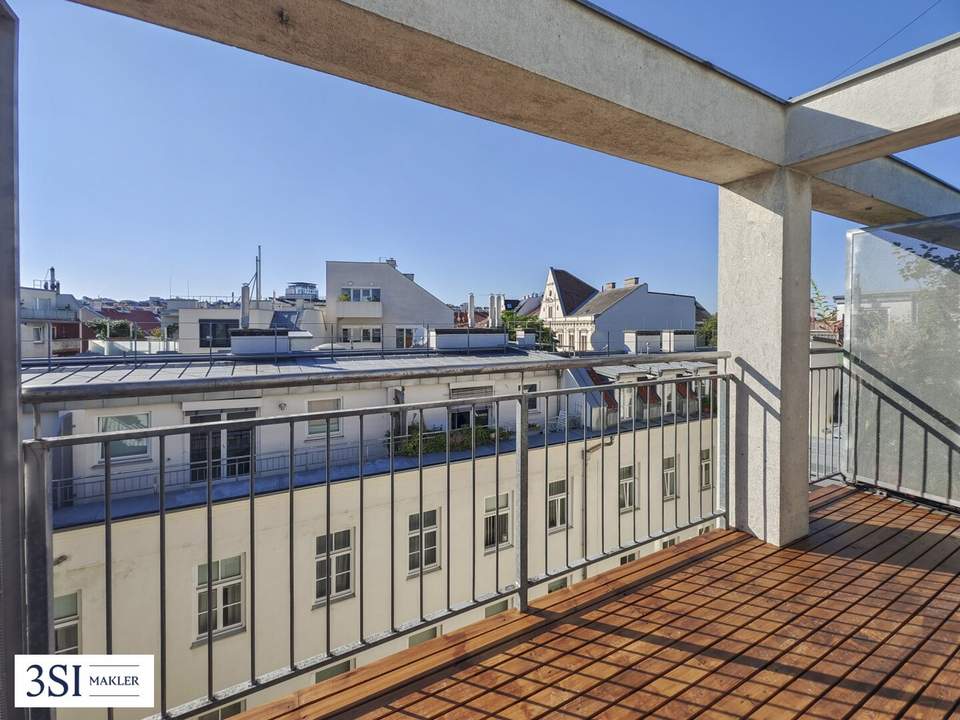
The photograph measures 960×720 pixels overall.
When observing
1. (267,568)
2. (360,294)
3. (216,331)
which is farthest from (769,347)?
(360,294)

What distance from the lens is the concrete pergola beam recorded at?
7.23 feet

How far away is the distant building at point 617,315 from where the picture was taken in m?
29.1

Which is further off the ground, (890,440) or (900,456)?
(890,440)

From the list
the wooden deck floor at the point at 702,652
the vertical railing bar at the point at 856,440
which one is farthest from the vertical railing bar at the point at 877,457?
the wooden deck floor at the point at 702,652

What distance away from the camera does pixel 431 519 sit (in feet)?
25.9

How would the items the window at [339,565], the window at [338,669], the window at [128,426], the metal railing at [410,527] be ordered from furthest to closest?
1. the window at [128,426]
2. the window at [339,565]
3. the window at [338,669]
4. the metal railing at [410,527]

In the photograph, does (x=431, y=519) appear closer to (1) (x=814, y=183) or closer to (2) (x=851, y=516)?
(2) (x=851, y=516)

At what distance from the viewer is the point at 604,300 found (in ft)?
101

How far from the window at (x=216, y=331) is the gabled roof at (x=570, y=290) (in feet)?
72.1

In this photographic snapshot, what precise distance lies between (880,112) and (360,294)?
2522cm

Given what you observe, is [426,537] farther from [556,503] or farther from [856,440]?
[856,440]

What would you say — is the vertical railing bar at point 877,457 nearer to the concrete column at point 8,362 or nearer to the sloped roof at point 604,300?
the concrete column at point 8,362

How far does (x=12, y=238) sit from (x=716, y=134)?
8.92 ft

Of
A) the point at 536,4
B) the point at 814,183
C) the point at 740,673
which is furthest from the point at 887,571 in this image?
the point at 536,4
